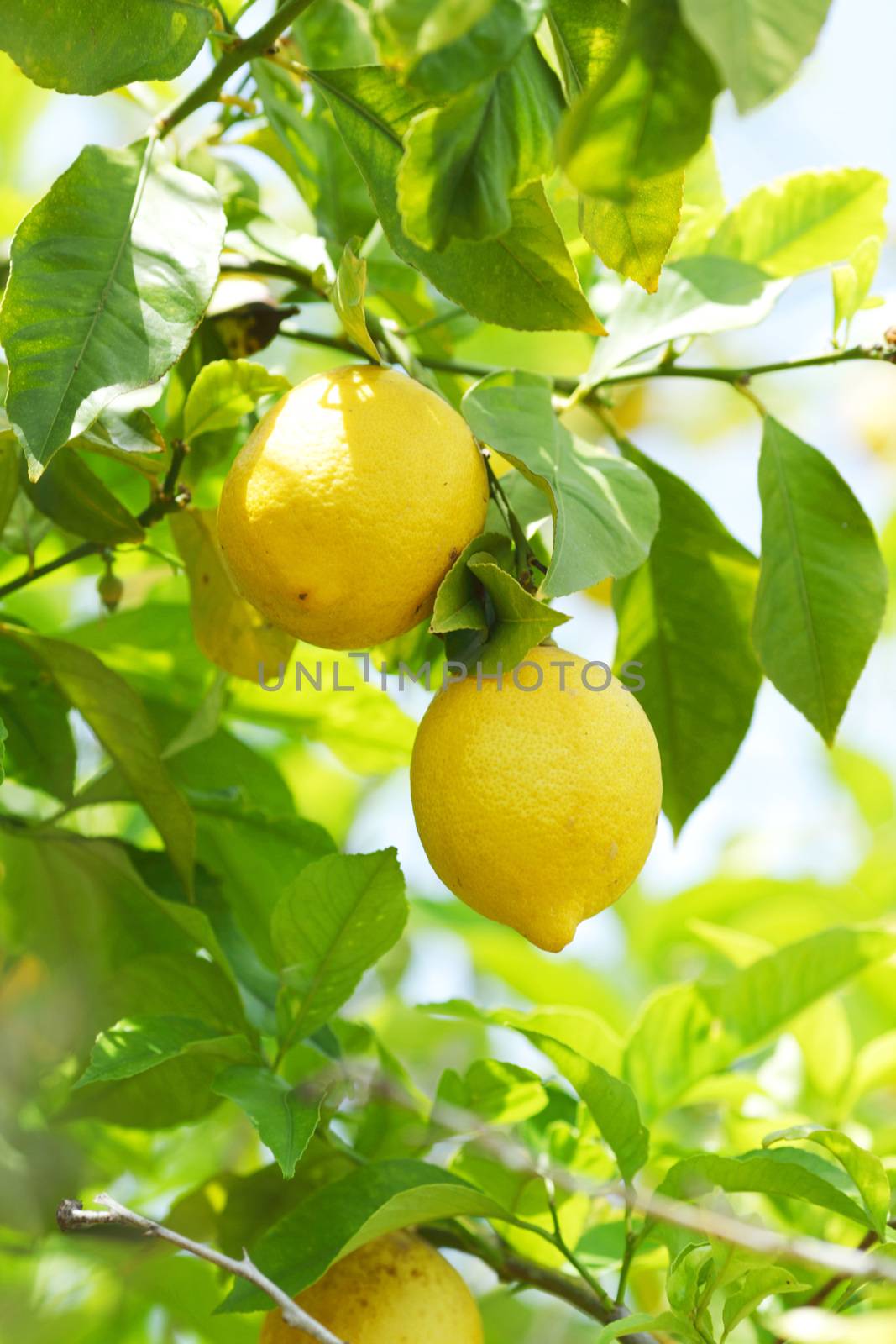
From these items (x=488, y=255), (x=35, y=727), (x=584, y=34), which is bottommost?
(x=35, y=727)

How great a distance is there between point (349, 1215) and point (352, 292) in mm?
679

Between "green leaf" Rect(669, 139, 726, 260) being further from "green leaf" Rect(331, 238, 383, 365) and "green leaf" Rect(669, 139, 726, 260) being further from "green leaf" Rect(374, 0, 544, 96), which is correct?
"green leaf" Rect(374, 0, 544, 96)

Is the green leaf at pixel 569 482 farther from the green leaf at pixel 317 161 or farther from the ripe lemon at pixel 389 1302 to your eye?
the ripe lemon at pixel 389 1302

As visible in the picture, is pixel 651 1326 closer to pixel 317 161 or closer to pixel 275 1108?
pixel 275 1108

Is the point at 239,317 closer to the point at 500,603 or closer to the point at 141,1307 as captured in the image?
the point at 500,603

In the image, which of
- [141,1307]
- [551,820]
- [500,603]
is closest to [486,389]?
[500,603]

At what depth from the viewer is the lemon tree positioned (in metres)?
0.82

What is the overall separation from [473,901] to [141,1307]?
788mm

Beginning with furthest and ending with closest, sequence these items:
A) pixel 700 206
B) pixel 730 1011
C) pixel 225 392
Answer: pixel 700 206
pixel 730 1011
pixel 225 392

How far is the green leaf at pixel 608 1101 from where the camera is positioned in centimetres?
102

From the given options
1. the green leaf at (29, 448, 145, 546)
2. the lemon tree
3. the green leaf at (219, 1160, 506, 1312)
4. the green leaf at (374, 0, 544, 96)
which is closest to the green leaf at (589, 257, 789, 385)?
the lemon tree

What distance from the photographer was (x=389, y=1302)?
101 centimetres

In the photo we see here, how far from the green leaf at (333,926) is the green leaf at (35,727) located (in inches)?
12.0

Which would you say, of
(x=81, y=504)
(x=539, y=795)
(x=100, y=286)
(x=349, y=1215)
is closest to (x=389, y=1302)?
(x=349, y=1215)
